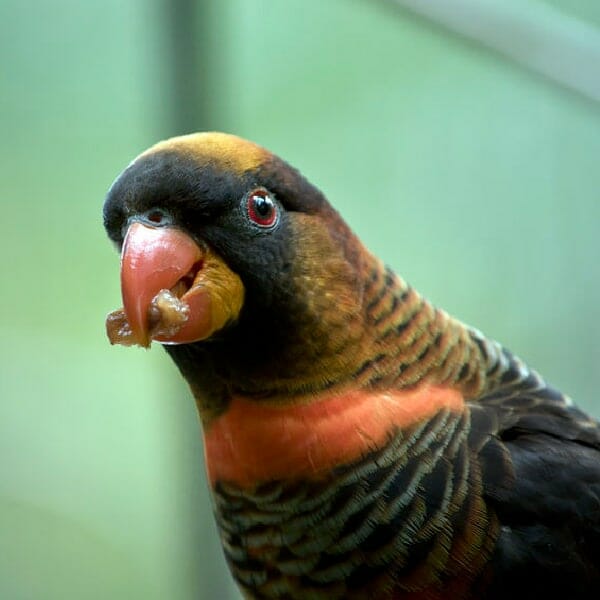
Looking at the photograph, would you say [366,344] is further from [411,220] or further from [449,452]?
[411,220]

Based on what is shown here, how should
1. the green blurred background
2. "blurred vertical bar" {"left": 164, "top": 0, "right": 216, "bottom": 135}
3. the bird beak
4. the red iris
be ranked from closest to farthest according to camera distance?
the bird beak
the red iris
"blurred vertical bar" {"left": 164, "top": 0, "right": 216, "bottom": 135}
the green blurred background

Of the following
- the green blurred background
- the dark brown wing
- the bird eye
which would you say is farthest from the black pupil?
the green blurred background

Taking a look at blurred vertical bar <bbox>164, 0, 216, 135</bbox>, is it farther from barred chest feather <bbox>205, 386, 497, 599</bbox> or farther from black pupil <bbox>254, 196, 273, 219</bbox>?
barred chest feather <bbox>205, 386, 497, 599</bbox>

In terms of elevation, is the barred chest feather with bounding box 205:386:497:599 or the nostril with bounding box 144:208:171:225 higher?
the nostril with bounding box 144:208:171:225

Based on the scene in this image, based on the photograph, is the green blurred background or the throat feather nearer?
the throat feather

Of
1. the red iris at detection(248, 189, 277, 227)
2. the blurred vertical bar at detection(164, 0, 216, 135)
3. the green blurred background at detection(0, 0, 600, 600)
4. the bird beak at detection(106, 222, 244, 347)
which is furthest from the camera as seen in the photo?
the green blurred background at detection(0, 0, 600, 600)

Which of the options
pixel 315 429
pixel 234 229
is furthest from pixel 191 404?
pixel 234 229

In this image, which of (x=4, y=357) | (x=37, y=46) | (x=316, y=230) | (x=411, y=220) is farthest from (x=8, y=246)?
(x=316, y=230)
